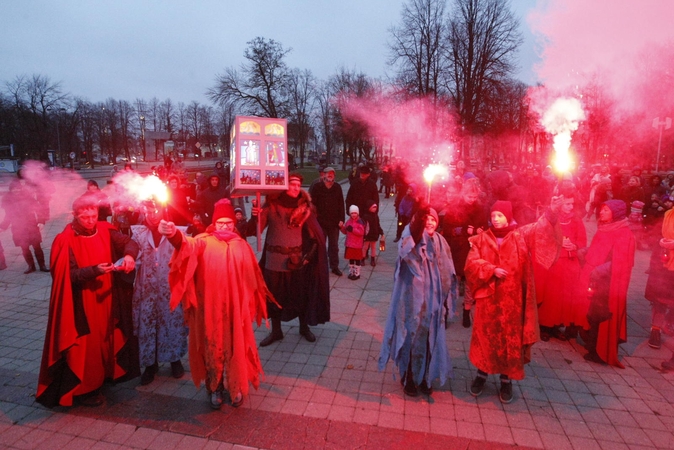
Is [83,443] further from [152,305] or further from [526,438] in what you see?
[526,438]

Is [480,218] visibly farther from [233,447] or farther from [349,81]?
[349,81]

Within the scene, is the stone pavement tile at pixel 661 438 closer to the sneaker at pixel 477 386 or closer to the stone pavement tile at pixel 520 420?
the stone pavement tile at pixel 520 420

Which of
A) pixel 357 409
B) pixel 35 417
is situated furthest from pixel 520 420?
pixel 35 417

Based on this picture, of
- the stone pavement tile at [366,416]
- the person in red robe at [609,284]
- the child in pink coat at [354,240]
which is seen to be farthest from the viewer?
the child in pink coat at [354,240]

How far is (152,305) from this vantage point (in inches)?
165

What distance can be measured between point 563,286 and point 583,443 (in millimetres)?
2198

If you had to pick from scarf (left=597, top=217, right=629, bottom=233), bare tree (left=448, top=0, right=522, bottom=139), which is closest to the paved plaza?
scarf (left=597, top=217, right=629, bottom=233)

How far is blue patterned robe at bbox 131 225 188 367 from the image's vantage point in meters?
4.16

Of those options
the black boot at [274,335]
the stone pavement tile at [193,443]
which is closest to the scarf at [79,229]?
the stone pavement tile at [193,443]

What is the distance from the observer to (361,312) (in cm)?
625

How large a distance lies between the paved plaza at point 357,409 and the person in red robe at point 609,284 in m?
0.22

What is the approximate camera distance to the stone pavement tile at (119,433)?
3461mm

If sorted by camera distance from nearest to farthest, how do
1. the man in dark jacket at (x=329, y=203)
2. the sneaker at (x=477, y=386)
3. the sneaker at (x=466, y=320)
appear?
the sneaker at (x=477, y=386) → the sneaker at (x=466, y=320) → the man in dark jacket at (x=329, y=203)

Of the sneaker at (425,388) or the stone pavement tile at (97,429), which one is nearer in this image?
the stone pavement tile at (97,429)
